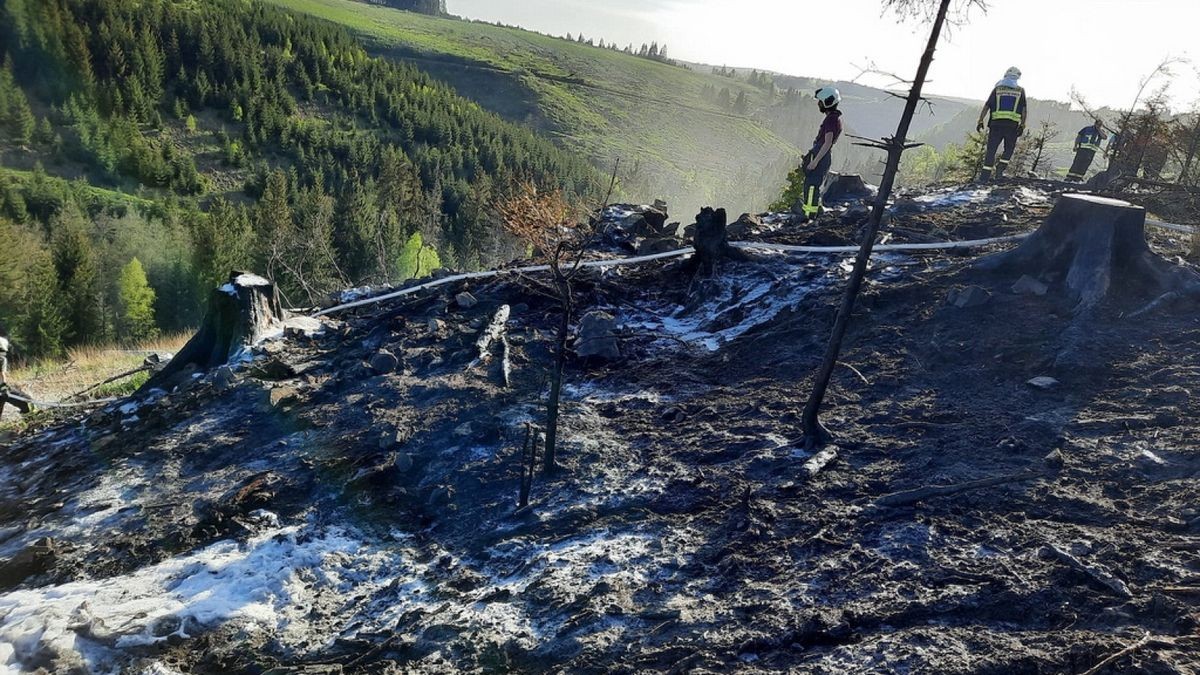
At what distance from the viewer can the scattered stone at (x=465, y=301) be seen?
9.32m

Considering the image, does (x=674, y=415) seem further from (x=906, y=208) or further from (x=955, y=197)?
(x=955, y=197)

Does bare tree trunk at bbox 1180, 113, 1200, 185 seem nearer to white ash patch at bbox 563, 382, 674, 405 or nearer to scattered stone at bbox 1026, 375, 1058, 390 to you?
scattered stone at bbox 1026, 375, 1058, 390

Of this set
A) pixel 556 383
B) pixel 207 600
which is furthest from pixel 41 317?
pixel 556 383

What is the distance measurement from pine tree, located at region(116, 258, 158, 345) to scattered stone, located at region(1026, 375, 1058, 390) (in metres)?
44.5

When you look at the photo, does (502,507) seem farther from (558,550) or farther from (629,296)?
(629,296)

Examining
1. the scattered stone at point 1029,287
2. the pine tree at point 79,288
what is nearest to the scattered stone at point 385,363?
the scattered stone at point 1029,287

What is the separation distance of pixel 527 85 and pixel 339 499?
14890cm

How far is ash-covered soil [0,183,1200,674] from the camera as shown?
346 centimetres

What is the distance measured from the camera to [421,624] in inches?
165

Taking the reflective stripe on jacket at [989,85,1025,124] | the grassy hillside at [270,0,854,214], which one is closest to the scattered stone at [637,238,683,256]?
the reflective stripe on jacket at [989,85,1025,124]

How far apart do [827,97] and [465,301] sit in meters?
5.97

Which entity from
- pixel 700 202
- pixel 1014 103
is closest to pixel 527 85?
pixel 700 202

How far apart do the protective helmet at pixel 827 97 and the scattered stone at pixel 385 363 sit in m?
6.81

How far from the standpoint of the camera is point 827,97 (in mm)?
9188
